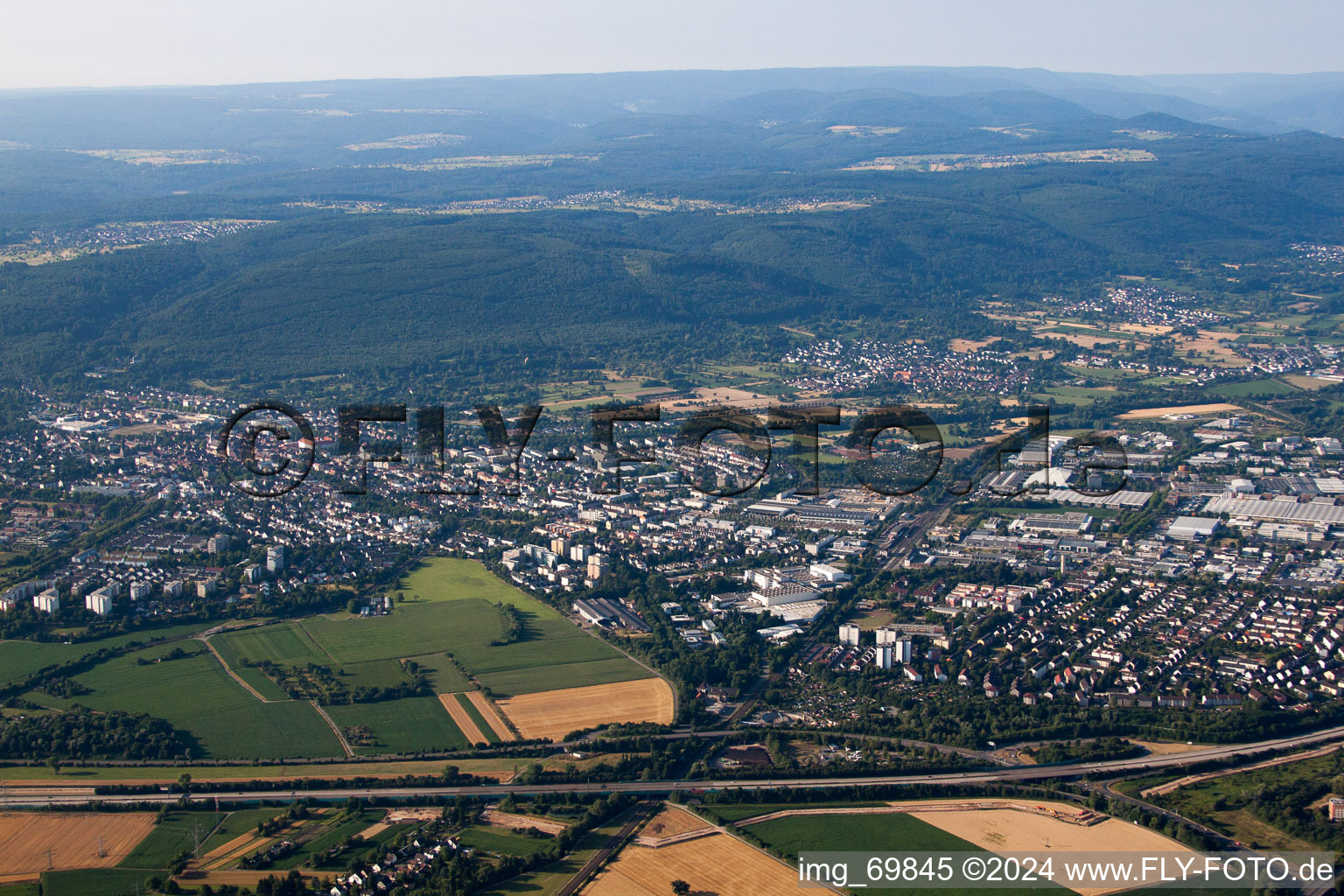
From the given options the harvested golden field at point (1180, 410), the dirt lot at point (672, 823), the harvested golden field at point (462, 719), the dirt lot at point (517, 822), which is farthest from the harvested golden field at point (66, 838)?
the harvested golden field at point (1180, 410)

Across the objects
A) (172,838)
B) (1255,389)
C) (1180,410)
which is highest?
(1255,389)

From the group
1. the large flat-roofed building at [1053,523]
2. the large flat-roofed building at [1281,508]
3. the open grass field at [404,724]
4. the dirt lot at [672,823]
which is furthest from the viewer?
the large flat-roofed building at [1281,508]

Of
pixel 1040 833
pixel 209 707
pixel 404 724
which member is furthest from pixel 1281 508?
pixel 209 707

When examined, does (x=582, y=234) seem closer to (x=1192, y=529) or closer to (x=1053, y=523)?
(x=1053, y=523)

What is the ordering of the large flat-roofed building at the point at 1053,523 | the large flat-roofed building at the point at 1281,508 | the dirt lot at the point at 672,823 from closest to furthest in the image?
the dirt lot at the point at 672,823 → the large flat-roofed building at the point at 1053,523 → the large flat-roofed building at the point at 1281,508

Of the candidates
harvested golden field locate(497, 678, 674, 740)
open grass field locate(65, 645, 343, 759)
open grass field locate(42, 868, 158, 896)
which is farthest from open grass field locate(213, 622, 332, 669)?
open grass field locate(42, 868, 158, 896)

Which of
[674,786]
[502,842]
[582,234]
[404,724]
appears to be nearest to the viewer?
[502,842]

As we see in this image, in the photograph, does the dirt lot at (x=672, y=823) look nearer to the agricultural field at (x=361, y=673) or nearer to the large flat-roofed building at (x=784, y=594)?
the agricultural field at (x=361, y=673)
